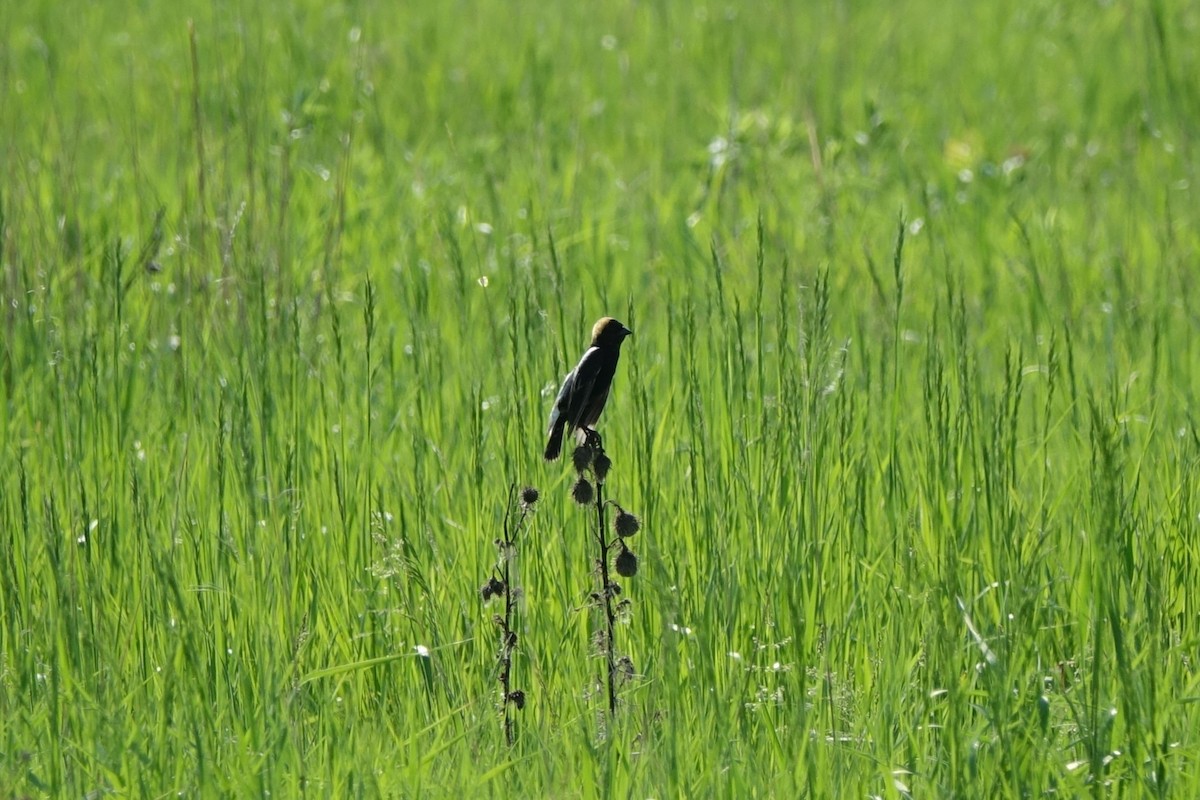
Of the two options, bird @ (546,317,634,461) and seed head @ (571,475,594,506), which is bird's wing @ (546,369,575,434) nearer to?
bird @ (546,317,634,461)

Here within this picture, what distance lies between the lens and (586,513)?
123 inches

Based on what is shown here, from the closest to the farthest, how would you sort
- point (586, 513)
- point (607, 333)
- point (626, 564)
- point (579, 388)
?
point (626, 564)
point (579, 388)
point (607, 333)
point (586, 513)

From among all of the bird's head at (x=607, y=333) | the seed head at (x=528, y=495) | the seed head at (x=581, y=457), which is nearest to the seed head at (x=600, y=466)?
the seed head at (x=581, y=457)

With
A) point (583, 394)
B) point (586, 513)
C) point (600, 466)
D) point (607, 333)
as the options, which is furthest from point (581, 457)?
point (586, 513)

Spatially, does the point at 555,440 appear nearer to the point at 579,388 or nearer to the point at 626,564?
the point at 579,388

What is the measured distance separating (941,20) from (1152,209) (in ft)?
11.9

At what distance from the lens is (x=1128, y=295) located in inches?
204

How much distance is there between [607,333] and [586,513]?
16.7 inches

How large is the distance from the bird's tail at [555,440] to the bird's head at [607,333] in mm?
182

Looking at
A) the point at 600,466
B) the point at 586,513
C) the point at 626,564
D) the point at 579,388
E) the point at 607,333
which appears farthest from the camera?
the point at 586,513

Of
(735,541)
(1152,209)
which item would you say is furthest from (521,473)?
(1152,209)

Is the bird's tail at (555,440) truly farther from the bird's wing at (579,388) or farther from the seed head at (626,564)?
the seed head at (626,564)

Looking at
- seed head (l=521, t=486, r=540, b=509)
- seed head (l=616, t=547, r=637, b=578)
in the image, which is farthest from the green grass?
seed head (l=521, t=486, r=540, b=509)

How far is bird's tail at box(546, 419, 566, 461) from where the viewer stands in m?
2.79
